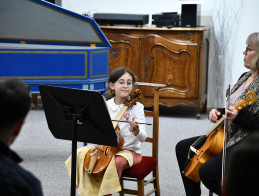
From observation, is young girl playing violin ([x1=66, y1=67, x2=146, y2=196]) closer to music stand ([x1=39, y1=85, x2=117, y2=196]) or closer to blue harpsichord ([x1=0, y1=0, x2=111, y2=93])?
music stand ([x1=39, y1=85, x2=117, y2=196])

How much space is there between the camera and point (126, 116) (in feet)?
9.55

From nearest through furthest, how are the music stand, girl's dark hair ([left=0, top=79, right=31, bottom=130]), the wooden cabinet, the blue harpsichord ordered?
girl's dark hair ([left=0, top=79, right=31, bottom=130]) → the music stand → the blue harpsichord → the wooden cabinet

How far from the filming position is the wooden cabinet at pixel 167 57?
547cm

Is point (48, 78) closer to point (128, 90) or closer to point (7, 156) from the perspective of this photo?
point (128, 90)

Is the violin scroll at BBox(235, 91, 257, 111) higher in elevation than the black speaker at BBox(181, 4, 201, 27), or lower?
lower

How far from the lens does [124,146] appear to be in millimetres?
2889

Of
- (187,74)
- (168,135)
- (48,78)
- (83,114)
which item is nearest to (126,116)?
(83,114)

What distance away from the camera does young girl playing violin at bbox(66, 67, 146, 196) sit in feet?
8.82

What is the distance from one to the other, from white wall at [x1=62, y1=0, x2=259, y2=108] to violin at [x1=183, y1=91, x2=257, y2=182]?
3.19 meters

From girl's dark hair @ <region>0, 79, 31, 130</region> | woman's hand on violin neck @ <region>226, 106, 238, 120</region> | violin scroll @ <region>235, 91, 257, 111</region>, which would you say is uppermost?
girl's dark hair @ <region>0, 79, 31, 130</region>

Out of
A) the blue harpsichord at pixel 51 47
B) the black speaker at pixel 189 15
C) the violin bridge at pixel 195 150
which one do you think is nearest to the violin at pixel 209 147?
the violin bridge at pixel 195 150

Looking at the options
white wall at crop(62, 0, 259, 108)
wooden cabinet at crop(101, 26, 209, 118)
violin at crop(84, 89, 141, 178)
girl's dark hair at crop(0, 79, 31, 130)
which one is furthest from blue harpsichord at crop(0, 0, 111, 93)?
girl's dark hair at crop(0, 79, 31, 130)

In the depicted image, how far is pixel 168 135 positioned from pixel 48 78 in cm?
149

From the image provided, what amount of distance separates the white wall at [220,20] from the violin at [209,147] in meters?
3.19
